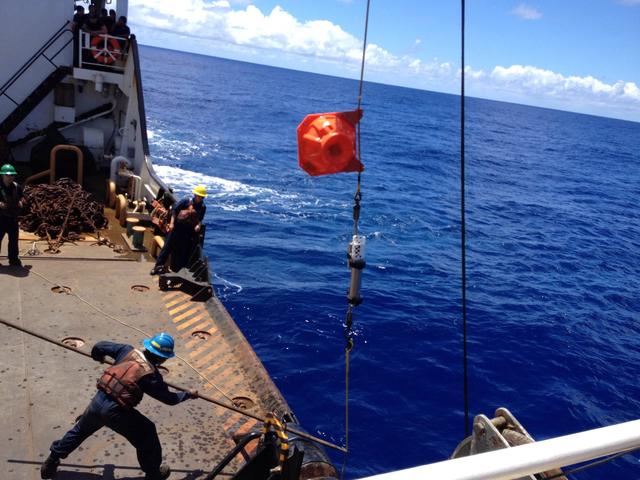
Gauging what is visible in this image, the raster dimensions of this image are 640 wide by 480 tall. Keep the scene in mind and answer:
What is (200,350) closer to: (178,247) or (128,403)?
(178,247)

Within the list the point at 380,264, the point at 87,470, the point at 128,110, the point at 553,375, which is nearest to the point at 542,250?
the point at 380,264

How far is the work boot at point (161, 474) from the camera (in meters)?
4.93

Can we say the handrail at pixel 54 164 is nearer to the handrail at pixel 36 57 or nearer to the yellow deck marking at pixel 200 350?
the handrail at pixel 36 57

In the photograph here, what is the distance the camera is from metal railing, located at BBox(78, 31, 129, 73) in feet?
42.9

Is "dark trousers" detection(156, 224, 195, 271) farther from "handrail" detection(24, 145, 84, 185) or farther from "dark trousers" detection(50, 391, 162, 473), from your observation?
"dark trousers" detection(50, 391, 162, 473)

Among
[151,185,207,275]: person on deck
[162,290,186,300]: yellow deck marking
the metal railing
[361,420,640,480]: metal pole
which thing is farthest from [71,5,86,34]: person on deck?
[361,420,640,480]: metal pole

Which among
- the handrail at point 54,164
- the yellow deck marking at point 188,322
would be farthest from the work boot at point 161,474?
the handrail at point 54,164

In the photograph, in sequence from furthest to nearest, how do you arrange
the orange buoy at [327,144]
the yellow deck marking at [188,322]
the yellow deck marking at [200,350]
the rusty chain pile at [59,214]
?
the rusty chain pile at [59,214] → the yellow deck marking at [188,322] → the yellow deck marking at [200,350] → the orange buoy at [327,144]

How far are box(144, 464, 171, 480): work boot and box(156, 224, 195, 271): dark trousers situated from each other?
181 inches

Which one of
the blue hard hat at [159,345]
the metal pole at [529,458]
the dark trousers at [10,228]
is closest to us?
the metal pole at [529,458]

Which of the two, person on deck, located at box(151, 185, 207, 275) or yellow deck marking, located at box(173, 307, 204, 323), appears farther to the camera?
person on deck, located at box(151, 185, 207, 275)

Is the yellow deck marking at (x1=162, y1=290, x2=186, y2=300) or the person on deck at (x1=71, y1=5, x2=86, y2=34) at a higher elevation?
the person on deck at (x1=71, y1=5, x2=86, y2=34)

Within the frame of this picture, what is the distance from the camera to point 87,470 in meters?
5.06

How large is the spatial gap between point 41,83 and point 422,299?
36.6 feet
